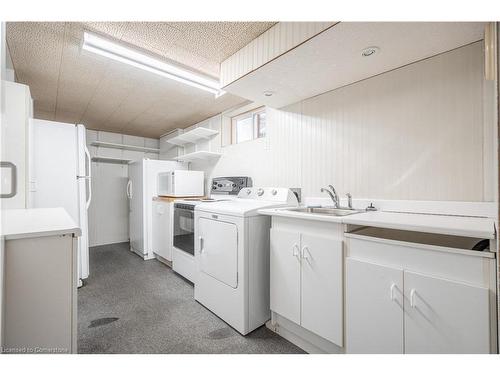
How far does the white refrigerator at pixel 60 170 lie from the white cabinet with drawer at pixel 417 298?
117 inches

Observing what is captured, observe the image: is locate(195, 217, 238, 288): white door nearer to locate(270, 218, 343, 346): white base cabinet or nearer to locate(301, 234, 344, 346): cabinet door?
locate(270, 218, 343, 346): white base cabinet

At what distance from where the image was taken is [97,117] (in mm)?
3783

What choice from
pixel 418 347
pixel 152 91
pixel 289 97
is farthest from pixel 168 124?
pixel 418 347

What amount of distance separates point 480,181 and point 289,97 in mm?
1634

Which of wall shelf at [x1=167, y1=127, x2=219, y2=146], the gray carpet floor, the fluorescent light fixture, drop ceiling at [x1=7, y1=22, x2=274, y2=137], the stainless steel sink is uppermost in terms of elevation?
drop ceiling at [x1=7, y1=22, x2=274, y2=137]

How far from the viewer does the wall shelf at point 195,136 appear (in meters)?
3.59

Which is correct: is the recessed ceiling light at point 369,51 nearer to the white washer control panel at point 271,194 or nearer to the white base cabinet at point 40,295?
the white washer control panel at point 271,194

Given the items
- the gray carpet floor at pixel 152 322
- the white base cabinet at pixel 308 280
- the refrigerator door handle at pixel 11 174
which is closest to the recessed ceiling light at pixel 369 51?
the white base cabinet at pixel 308 280

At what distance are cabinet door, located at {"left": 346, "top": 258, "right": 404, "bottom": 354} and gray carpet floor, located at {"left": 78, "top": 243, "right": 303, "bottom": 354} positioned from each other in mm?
544

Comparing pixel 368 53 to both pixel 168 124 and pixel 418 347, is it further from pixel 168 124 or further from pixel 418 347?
pixel 168 124

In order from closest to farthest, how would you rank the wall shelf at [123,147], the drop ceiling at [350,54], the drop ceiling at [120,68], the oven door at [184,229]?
the drop ceiling at [350,54] < the drop ceiling at [120,68] < the oven door at [184,229] < the wall shelf at [123,147]

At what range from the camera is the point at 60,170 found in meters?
2.67

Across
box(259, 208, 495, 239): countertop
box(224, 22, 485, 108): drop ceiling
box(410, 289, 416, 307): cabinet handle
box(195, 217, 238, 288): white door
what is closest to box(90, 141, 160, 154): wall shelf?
box(195, 217, 238, 288): white door

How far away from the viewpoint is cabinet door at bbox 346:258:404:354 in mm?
1188
